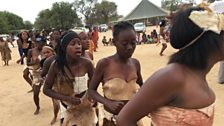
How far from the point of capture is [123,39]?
2830mm

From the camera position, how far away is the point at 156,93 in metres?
1.41

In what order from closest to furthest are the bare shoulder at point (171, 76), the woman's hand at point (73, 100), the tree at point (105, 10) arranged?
the bare shoulder at point (171, 76)
the woman's hand at point (73, 100)
the tree at point (105, 10)

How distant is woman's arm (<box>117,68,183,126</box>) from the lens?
1396 mm

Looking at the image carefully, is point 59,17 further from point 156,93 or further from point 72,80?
point 156,93

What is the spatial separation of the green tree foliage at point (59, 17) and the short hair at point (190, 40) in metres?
58.6

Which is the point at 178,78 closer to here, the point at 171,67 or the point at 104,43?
the point at 171,67

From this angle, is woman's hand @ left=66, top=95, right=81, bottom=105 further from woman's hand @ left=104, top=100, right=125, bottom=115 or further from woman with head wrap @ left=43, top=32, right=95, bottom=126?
woman's hand @ left=104, top=100, right=125, bottom=115

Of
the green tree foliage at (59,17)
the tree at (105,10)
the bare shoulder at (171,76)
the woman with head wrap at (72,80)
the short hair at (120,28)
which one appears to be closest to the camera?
the bare shoulder at (171,76)

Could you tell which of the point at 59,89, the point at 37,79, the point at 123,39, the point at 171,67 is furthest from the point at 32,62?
the point at 171,67

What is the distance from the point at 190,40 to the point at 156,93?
0.89 feet

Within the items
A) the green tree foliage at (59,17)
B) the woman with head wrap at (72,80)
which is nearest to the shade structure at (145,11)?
the woman with head wrap at (72,80)

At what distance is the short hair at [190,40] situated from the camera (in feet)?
4.70

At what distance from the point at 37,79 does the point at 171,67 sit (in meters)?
5.71

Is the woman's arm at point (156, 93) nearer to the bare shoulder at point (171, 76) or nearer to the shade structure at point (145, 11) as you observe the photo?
the bare shoulder at point (171, 76)
